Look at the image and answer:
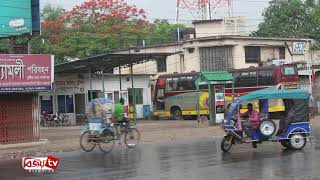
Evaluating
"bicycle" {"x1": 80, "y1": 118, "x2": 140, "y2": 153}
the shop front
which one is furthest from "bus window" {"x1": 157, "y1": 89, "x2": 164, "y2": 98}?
"bicycle" {"x1": 80, "y1": 118, "x2": 140, "y2": 153}

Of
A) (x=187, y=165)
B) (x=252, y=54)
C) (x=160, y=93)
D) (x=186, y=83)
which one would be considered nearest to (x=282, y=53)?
(x=252, y=54)

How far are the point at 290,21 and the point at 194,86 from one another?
110 ft

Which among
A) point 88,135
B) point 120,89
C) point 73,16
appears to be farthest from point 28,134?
point 73,16

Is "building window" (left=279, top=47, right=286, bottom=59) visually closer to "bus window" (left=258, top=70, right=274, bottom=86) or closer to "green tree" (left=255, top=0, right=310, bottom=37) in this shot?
"bus window" (left=258, top=70, right=274, bottom=86)

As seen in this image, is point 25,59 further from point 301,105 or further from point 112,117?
point 301,105

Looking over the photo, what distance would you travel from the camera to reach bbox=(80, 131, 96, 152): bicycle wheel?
19.1m

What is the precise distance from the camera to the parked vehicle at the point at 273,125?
17.0m

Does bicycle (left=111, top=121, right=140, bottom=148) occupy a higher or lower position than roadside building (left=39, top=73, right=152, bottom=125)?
lower

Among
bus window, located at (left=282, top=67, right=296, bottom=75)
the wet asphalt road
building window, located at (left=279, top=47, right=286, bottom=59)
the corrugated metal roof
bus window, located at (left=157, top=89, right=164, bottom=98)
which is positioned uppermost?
building window, located at (left=279, top=47, right=286, bottom=59)

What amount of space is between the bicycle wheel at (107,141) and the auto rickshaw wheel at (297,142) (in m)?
5.94

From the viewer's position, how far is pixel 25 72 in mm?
23109

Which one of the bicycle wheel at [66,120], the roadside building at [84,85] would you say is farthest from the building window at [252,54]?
the bicycle wheel at [66,120]

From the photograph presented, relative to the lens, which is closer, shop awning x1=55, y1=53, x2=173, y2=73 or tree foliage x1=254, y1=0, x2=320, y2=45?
shop awning x1=55, y1=53, x2=173, y2=73

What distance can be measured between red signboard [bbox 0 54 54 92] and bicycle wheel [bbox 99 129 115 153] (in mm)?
5569
